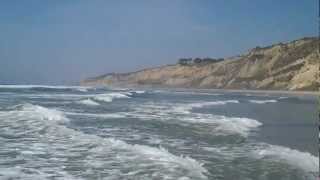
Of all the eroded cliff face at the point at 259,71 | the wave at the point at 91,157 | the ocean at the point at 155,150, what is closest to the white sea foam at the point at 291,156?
the ocean at the point at 155,150

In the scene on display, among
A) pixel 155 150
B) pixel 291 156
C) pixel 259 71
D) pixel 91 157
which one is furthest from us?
pixel 259 71

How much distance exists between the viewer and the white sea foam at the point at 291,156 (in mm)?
13891

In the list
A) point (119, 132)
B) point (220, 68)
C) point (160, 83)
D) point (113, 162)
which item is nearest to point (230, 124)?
point (119, 132)

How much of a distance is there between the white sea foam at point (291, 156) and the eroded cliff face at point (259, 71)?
236ft

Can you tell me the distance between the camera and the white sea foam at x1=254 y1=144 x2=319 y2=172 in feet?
45.6

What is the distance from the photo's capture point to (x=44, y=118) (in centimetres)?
2645

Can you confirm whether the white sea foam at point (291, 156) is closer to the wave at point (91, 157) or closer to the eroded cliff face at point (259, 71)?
the wave at point (91, 157)

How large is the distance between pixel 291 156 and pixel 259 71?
113788 mm

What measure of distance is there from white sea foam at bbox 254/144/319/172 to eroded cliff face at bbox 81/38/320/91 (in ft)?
236

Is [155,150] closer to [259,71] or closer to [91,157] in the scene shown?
[91,157]

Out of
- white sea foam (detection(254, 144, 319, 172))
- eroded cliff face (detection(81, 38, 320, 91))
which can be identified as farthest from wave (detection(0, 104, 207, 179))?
eroded cliff face (detection(81, 38, 320, 91))

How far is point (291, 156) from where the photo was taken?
1534 centimetres

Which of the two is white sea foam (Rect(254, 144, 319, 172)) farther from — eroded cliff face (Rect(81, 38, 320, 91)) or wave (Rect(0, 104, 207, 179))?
eroded cliff face (Rect(81, 38, 320, 91))

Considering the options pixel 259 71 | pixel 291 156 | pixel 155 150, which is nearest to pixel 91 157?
pixel 155 150
